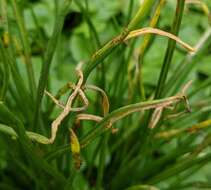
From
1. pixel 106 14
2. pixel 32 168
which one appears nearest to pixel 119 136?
pixel 32 168

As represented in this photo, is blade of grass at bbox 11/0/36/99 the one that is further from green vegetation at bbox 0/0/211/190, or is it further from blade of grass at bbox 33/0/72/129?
blade of grass at bbox 33/0/72/129

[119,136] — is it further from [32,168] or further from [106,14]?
[106,14]

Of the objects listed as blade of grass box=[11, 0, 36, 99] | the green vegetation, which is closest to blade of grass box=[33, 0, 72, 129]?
the green vegetation

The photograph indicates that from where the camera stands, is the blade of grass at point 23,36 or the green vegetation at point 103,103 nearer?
the green vegetation at point 103,103

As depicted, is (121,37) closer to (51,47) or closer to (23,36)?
(51,47)

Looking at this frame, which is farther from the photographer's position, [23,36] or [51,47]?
[23,36]

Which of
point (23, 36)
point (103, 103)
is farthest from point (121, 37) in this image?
point (23, 36)

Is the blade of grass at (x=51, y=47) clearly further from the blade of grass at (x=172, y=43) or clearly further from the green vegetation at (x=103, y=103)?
the blade of grass at (x=172, y=43)

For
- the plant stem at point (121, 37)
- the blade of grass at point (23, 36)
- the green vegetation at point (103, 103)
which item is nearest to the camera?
the plant stem at point (121, 37)

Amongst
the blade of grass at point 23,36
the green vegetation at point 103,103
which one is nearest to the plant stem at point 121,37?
the green vegetation at point 103,103
